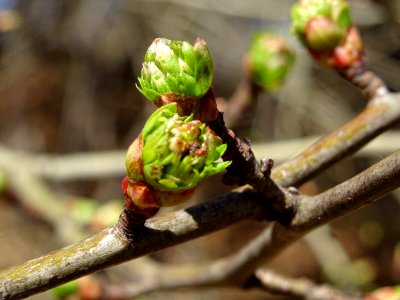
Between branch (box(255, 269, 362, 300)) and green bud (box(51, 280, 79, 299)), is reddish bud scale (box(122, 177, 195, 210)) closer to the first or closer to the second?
branch (box(255, 269, 362, 300))

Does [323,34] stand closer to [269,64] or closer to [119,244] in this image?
[269,64]

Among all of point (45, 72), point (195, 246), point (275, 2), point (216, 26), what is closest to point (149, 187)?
point (195, 246)

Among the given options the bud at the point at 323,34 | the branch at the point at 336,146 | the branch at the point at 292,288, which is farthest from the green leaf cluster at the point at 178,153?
the branch at the point at 292,288

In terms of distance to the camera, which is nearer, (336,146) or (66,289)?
(336,146)

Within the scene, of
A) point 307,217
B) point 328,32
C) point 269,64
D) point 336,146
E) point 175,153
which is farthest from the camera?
point 269,64

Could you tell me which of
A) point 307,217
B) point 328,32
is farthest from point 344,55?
point 307,217

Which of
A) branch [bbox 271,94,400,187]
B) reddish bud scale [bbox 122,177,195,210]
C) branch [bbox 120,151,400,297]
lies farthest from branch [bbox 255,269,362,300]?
reddish bud scale [bbox 122,177,195,210]

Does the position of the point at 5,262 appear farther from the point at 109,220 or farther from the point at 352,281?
the point at 352,281
